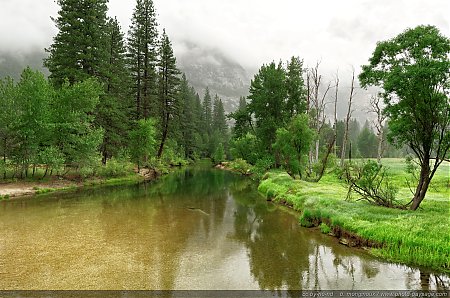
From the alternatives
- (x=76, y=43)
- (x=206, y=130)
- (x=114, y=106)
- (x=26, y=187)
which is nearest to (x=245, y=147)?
(x=114, y=106)

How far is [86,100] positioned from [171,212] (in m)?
17.3

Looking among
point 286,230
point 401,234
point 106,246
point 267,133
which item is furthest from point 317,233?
point 267,133

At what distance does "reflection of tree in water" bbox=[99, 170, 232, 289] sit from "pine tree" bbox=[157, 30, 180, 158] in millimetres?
24046

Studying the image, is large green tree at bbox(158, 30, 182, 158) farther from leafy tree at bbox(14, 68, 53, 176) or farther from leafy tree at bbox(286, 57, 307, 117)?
leafy tree at bbox(14, 68, 53, 176)

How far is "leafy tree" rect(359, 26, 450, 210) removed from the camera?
1438 centimetres

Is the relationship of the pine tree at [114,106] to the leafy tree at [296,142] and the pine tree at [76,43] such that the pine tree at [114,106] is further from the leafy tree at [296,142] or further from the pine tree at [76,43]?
the leafy tree at [296,142]

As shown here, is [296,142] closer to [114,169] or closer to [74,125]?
[114,169]

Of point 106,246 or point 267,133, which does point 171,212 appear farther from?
point 267,133

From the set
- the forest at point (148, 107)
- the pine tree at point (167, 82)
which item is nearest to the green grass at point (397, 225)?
the forest at point (148, 107)

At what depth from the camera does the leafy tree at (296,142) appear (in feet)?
99.6

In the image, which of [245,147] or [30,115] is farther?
[245,147]

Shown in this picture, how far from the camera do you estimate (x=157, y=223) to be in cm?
1689

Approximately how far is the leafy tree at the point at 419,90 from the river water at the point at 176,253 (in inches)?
278

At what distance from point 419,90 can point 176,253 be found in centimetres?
1379
